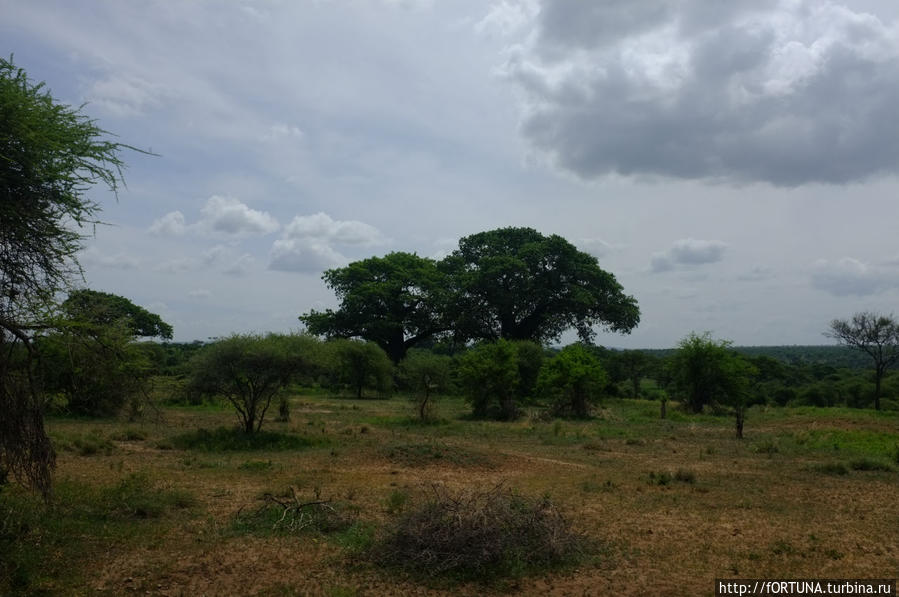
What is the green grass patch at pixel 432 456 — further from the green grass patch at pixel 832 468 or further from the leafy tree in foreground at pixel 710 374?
the leafy tree in foreground at pixel 710 374

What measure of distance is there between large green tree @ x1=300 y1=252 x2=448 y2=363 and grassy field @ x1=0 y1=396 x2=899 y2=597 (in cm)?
2786

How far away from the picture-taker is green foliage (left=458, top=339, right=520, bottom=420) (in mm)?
27594

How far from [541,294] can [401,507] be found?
1378 inches

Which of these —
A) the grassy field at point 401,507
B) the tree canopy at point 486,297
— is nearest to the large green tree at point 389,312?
the tree canopy at point 486,297

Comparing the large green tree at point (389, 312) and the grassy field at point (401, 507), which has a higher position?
the large green tree at point (389, 312)

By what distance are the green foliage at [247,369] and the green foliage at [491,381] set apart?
10.8 meters

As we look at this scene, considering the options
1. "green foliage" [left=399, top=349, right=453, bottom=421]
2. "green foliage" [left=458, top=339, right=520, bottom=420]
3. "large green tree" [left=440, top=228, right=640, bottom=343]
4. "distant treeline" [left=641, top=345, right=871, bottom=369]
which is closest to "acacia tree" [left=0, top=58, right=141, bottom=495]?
"green foliage" [left=399, top=349, right=453, bottom=421]

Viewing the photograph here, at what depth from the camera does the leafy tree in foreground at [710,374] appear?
30984 mm

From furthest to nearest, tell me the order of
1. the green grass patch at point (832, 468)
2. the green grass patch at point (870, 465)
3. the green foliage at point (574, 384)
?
the green foliage at point (574, 384), the green grass patch at point (870, 465), the green grass patch at point (832, 468)

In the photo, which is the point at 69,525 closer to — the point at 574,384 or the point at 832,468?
the point at 832,468

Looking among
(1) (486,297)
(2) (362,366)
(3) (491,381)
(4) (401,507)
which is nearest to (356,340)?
(2) (362,366)

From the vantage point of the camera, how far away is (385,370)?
4028 cm

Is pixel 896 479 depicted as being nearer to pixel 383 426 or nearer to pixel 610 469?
pixel 610 469

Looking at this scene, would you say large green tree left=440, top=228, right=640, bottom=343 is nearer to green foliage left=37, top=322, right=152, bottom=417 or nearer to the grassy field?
the grassy field
